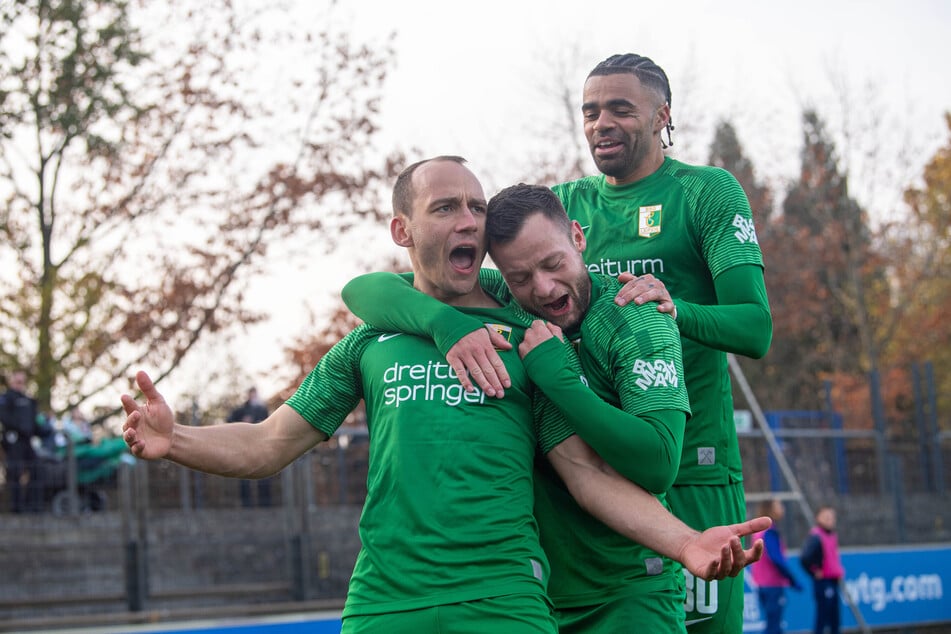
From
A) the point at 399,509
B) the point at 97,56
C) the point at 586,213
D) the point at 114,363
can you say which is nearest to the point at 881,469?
the point at 114,363

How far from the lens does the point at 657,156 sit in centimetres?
433

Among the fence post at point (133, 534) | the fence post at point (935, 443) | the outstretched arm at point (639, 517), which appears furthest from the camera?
the fence post at point (935, 443)

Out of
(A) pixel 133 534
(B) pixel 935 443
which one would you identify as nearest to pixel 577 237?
(A) pixel 133 534

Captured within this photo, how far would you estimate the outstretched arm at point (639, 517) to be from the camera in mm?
3021

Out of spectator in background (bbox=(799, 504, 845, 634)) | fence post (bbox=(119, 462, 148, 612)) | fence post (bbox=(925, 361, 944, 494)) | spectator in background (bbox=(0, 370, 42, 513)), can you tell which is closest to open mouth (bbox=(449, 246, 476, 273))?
fence post (bbox=(119, 462, 148, 612))

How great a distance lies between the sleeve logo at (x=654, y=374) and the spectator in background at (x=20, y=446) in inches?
400

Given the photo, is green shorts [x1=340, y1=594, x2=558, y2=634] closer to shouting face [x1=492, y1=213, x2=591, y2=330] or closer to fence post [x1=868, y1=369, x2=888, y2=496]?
shouting face [x1=492, y1=213, x2=591, y2=330]

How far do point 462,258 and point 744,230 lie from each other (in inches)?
40.8

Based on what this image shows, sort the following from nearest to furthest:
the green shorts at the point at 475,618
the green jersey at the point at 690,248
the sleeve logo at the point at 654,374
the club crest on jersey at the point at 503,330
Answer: the green shorts at the point at 475,618 < the sleeve logo at the point at 654,374 < the club crest on jersey at the point at 503,330 < the green jersey at the point at 690,248

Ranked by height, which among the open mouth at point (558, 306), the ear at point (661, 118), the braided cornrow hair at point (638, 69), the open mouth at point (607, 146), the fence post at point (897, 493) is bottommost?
the fence post at point (897, 493)

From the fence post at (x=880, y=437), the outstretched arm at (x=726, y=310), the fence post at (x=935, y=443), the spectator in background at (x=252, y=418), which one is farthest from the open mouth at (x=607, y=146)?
the fence post at (x=935, y=443)

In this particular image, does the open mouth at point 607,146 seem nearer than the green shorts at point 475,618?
No

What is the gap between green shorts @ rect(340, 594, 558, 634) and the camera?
316 centimetres

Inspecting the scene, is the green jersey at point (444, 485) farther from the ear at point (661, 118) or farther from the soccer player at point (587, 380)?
the ear at point (661, 118)
